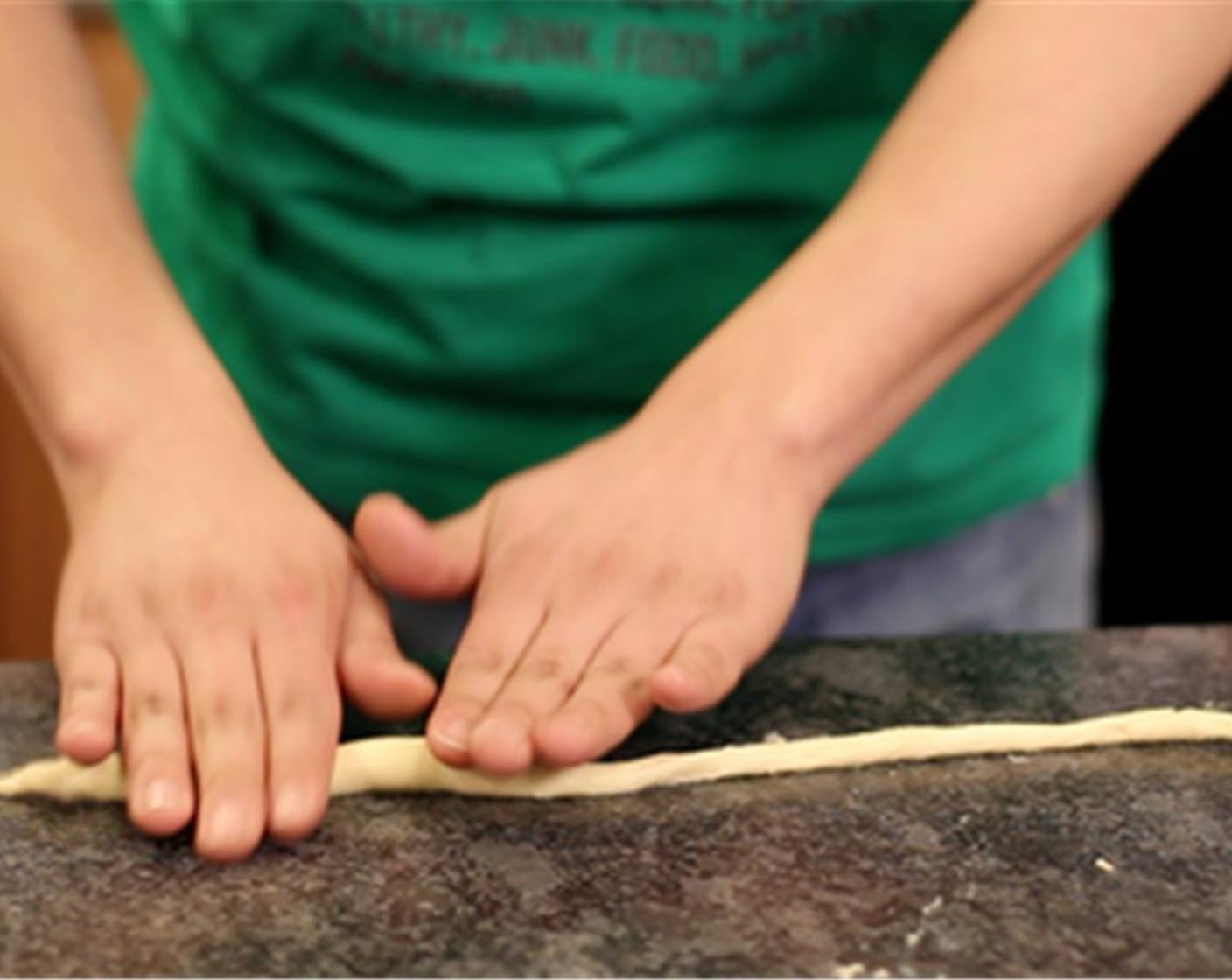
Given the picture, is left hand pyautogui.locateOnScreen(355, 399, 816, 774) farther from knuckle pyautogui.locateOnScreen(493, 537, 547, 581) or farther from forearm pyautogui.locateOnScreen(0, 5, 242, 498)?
forearm pyautogui.locateOnScreen(0, 5, 242, 498)

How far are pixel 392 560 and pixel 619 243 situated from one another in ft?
0.87

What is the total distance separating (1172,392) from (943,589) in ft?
3.09

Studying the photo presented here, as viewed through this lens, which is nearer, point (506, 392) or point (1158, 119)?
point (1158, 119)

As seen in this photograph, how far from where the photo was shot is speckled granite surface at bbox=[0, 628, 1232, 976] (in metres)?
0.65

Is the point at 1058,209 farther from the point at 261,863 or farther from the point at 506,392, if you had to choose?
the point at 261,863

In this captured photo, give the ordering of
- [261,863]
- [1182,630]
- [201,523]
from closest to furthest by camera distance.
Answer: [261,863]
[201,523]
[1182,630]

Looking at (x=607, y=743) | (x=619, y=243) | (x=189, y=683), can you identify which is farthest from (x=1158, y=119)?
(x=189, y=683)

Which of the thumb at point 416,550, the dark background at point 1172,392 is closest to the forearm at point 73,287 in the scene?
the thumb at point 416,550

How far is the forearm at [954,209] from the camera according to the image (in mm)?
861

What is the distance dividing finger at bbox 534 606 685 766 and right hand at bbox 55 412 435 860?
8 centimetres

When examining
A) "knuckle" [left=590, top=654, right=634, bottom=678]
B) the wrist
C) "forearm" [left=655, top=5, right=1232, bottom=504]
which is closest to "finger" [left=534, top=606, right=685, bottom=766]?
"knuckle" [left=590, top=654, right=634, bottom=678]

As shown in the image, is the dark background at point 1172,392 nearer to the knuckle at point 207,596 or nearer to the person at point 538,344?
the person at point 538,344

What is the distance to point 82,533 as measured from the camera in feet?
2.80

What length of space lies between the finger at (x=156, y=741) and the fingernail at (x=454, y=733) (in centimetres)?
11
